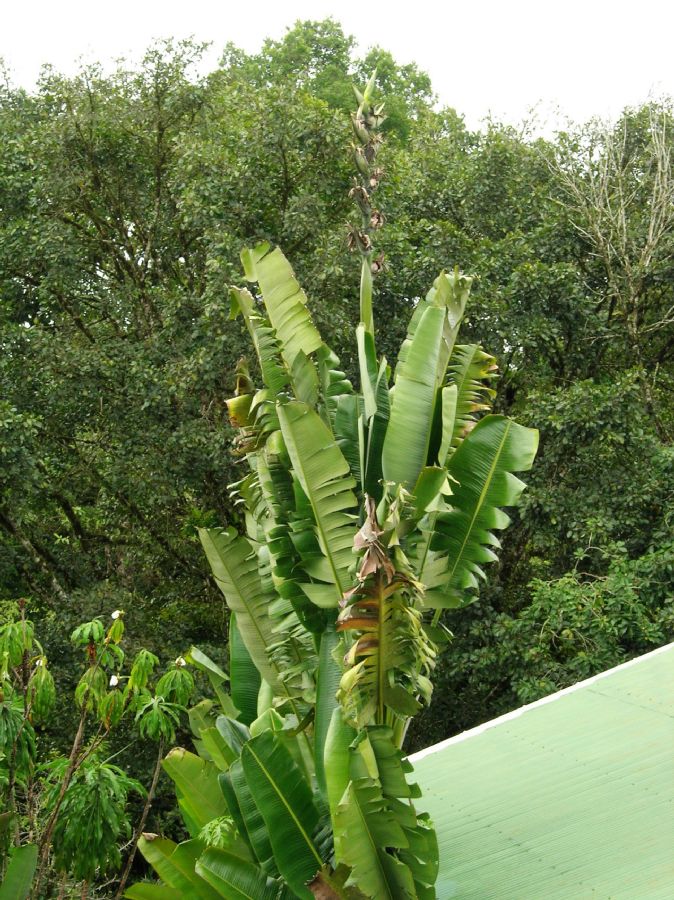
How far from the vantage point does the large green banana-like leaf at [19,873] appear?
5.01 meters

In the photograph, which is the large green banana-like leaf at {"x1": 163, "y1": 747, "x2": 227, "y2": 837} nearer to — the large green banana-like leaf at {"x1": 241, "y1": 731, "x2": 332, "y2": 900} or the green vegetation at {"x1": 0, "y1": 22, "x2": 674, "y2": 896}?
the large green banana-like leaf at {"x1": 241, "y1": 731, "x2": 332, "y2": 900}

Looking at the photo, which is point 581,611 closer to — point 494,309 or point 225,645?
point 494,309

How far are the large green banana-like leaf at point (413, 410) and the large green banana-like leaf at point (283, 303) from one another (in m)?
0.49

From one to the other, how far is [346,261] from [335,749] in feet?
23.6

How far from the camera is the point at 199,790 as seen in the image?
5.11 meters

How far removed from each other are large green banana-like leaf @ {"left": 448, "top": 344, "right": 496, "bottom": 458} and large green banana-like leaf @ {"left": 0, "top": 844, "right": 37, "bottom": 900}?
295 cm

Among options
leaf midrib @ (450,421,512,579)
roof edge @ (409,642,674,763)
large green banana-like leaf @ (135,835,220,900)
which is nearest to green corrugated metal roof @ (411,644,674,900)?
roof edge @ (409,642,674,763)

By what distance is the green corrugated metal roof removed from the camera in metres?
4.66

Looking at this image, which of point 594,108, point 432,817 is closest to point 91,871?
point 432,817

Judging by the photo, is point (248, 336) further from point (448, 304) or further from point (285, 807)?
point (285, 807)

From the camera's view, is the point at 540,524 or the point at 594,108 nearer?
the point at 540,524

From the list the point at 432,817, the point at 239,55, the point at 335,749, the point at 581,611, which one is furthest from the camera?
the point at 239,55

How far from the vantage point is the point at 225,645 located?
37.2ft

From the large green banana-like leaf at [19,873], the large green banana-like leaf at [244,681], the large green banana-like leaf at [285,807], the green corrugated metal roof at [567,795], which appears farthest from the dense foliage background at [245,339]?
the large green banana-like leaf at [285,807]
